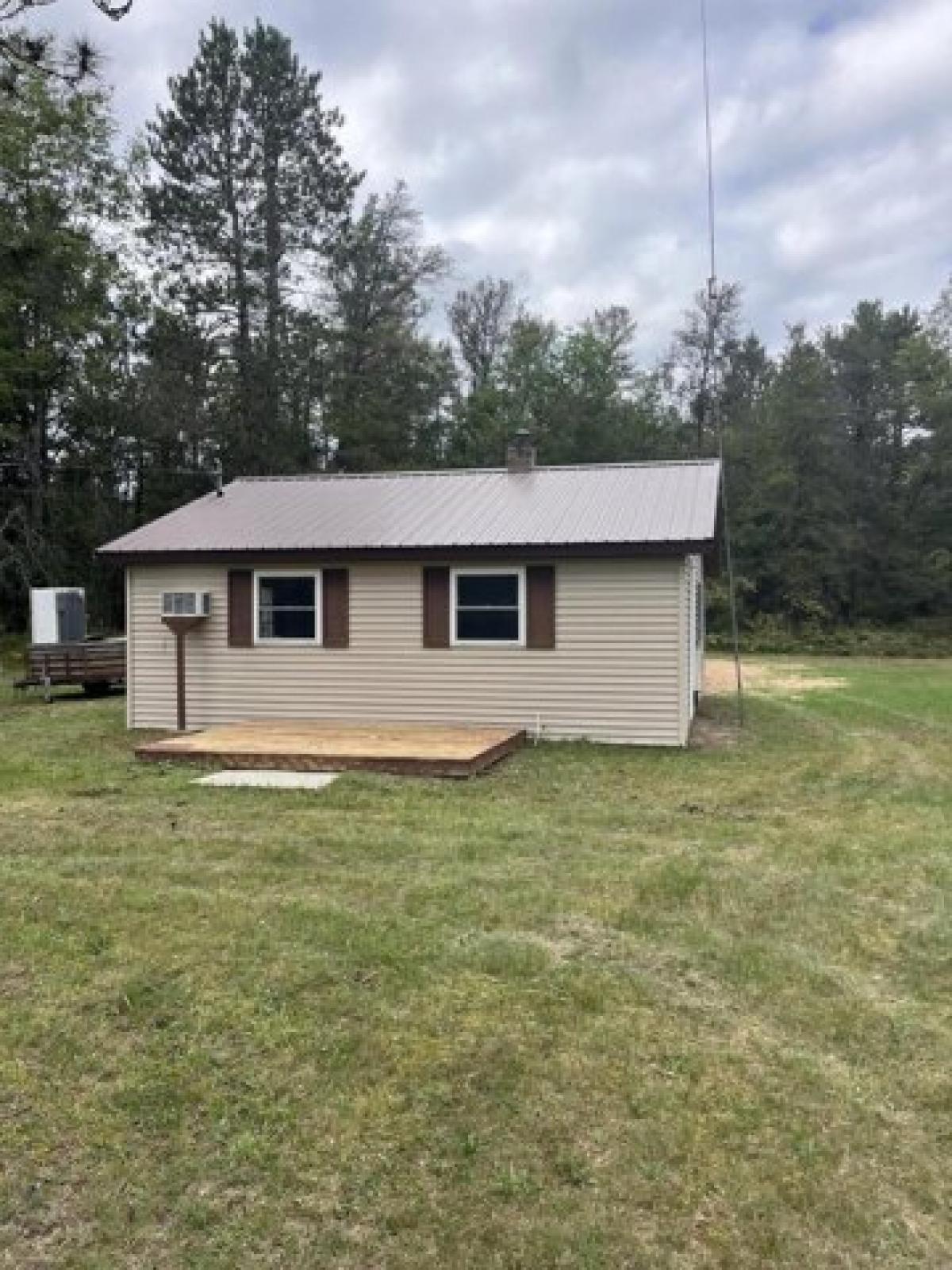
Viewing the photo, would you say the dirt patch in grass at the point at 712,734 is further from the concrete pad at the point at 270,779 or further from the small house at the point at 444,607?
the concrete pad at the point at 270,779

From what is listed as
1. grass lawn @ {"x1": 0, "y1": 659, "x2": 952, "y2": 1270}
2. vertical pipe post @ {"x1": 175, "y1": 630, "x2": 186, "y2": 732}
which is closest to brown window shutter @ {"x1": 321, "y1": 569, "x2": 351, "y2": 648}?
vertical pipe post @ {"x1": 175, "y1": 630, "x2": 186, "y2": 732}

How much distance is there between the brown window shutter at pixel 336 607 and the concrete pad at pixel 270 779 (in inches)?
97.2

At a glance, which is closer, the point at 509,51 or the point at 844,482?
the point at 509,51

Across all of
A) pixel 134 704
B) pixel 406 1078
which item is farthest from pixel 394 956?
pixel 134 704

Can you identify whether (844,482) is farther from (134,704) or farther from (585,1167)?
(585,1167)

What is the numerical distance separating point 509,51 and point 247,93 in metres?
15.8

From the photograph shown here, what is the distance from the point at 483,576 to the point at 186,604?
3.24 metres

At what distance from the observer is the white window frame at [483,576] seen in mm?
9391

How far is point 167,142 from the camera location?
77.3 feet

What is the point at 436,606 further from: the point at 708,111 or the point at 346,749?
the point at 708,111

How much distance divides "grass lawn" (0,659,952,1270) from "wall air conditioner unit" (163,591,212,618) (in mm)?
4188

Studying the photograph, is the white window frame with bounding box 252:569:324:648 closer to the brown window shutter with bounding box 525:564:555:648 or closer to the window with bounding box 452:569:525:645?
the window with bounding box 452:569:525:645

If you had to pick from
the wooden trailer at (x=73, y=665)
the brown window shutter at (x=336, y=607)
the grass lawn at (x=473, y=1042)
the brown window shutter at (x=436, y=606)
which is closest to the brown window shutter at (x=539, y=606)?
the brown window shutter at (x=436, y=606)

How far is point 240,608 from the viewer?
10.2 m
